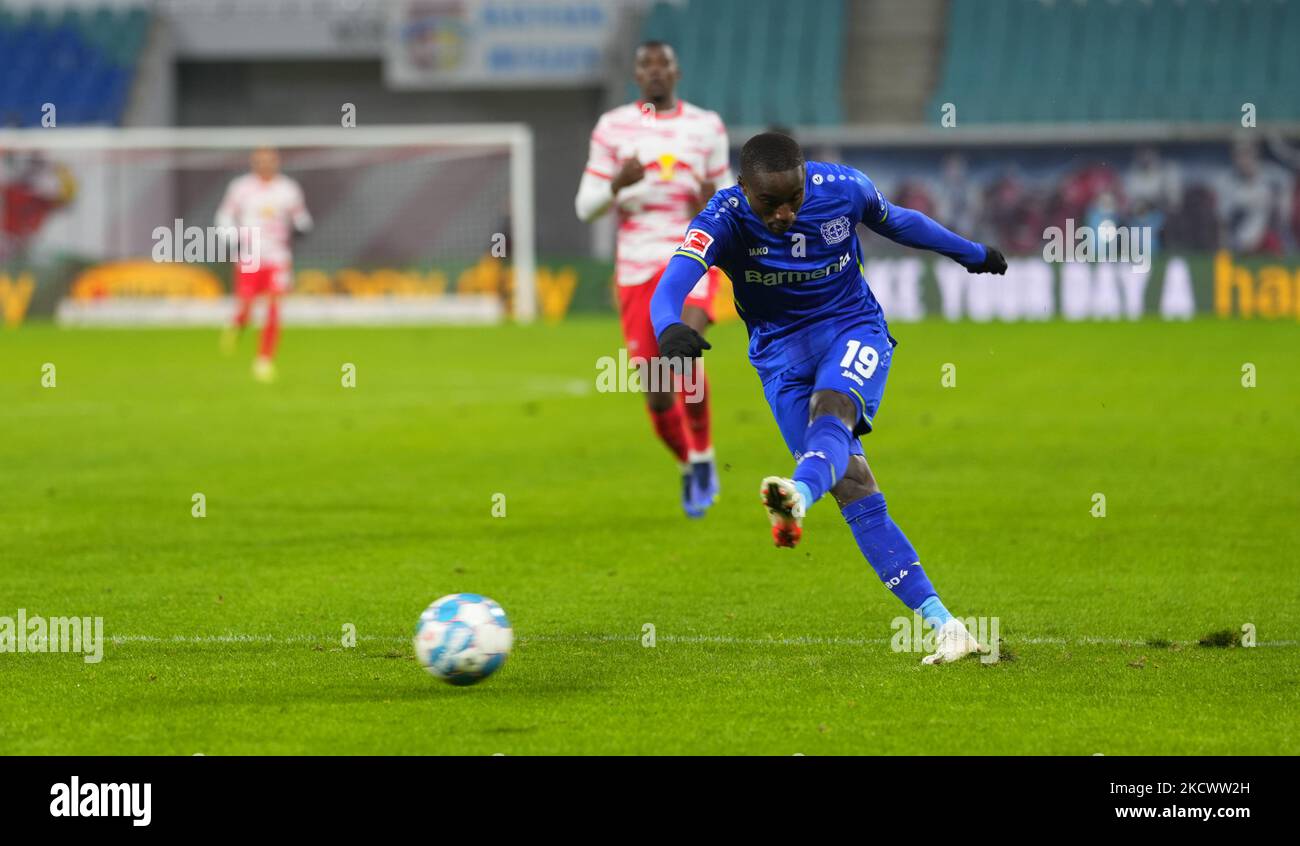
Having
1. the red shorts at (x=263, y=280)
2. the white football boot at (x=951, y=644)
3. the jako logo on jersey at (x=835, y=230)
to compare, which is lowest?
the white football boot at (x=951, y=644)

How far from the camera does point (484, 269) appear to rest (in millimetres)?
31484

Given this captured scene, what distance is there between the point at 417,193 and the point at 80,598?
26879mm

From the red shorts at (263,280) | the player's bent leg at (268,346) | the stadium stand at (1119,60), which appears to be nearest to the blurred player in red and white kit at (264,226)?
the red shorts at (263,280)

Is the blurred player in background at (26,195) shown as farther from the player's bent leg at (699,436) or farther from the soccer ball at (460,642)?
the soccer ball at (460,642)

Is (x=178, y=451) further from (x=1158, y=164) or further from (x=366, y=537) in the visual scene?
(x=1158, y=164)

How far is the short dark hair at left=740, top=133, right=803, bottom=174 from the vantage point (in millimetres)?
6590

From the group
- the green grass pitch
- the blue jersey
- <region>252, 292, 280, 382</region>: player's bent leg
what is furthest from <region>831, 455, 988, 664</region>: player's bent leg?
<region>252, 292, 280, 382</region>: player's bent leg

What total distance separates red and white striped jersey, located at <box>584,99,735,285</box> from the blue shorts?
13.5 ft

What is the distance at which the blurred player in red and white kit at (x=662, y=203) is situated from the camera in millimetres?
11172

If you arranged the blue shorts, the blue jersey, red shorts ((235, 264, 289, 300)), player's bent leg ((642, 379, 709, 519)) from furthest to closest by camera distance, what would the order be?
red shorts ((235, 264, 289, 300))
player's bent leg ((642, 379, 709, 519))
the blue shorts
the blue jersey

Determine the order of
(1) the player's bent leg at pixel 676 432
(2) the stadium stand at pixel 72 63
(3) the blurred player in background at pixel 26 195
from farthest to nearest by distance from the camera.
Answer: (2) the stadium stand at pixel 72 63 < (3) the blurred player in background at pixel 26 195 < (1) the player's bent leg at pixel 676 432

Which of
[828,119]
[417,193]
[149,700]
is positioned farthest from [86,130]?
[149,700]

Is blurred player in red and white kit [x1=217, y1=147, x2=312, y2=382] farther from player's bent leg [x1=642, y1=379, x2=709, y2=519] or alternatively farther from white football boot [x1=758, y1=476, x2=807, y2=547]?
white football boot [x1=758, y1=476, x2=807, y2=547]
